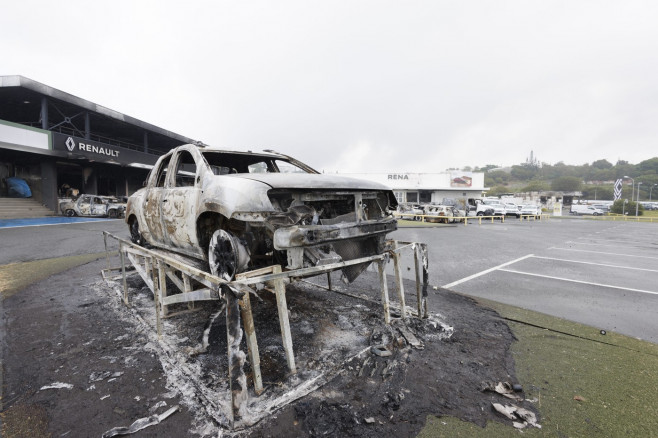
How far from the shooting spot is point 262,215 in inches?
92.3

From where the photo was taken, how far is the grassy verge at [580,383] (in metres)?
1.80

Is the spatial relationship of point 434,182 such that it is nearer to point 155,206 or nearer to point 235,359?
point 155,206

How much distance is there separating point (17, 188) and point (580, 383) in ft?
90.7

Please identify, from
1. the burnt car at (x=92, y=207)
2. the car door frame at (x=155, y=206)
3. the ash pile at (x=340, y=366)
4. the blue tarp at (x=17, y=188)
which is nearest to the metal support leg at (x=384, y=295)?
the ash pile at (x=340, y=366)

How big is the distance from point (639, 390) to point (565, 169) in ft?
541

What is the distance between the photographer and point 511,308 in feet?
12.6

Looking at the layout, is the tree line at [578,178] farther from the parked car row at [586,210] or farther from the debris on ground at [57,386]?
the debris on ground at [57,386]

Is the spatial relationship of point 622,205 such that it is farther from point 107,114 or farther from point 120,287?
point 107,114

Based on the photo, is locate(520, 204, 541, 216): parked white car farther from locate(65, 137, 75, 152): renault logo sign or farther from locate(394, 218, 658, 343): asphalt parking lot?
locate(65, 137, 75, 152): renault logo sign

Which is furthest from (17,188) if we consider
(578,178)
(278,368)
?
(578,178)

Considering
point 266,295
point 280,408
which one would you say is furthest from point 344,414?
point 266,295

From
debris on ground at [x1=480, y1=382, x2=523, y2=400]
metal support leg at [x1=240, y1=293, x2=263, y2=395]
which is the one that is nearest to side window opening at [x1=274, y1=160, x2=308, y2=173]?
metal support leg at [x1=240, y1=293, x2=263, y2=395]

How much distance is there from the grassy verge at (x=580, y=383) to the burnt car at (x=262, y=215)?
4.84 ft

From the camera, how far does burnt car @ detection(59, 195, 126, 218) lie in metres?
18.0
